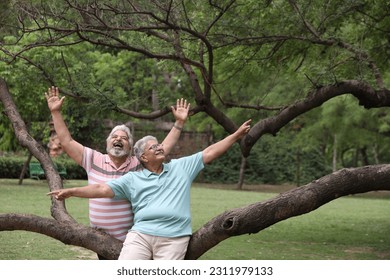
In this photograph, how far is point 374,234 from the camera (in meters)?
15.4

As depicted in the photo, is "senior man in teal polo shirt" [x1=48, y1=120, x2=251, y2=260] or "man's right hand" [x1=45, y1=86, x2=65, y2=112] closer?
"senior man in teal polo shirt" [x1=48, y1=120, x2=251, y2=260]

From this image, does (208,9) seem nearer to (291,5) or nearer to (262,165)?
(291,5)

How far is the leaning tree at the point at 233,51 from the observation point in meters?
5.43

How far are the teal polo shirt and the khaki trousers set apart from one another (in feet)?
0.14

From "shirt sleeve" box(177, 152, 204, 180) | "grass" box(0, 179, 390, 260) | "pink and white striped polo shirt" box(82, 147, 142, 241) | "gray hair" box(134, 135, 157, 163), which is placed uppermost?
"gray hair" box(134, 135, 157, 163)

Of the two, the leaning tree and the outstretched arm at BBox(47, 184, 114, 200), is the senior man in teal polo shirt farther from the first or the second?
the leaning tree

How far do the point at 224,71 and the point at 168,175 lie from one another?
8231mm

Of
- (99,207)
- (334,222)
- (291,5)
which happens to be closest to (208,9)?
(291,5)

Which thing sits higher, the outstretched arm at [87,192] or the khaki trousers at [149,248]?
the outstretched arm at [87,192]

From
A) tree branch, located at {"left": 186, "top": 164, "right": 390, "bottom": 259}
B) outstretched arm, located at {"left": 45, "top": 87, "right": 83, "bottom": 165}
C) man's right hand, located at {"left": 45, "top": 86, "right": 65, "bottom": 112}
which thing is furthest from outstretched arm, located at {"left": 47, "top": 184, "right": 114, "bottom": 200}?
man's right hand, located at {"left": 45, "top": 86, "right": 65, "bottom": 112}

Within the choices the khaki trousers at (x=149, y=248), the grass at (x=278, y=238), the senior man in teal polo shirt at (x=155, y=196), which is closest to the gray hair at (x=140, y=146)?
the senior man in teal polo shirt at (x=155, y=196)

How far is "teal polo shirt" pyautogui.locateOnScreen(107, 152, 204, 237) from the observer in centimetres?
504

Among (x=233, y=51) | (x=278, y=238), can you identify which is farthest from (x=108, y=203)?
(x=278, y=238)

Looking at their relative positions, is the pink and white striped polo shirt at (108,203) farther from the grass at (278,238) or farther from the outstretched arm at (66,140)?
the grass at (278,238)
